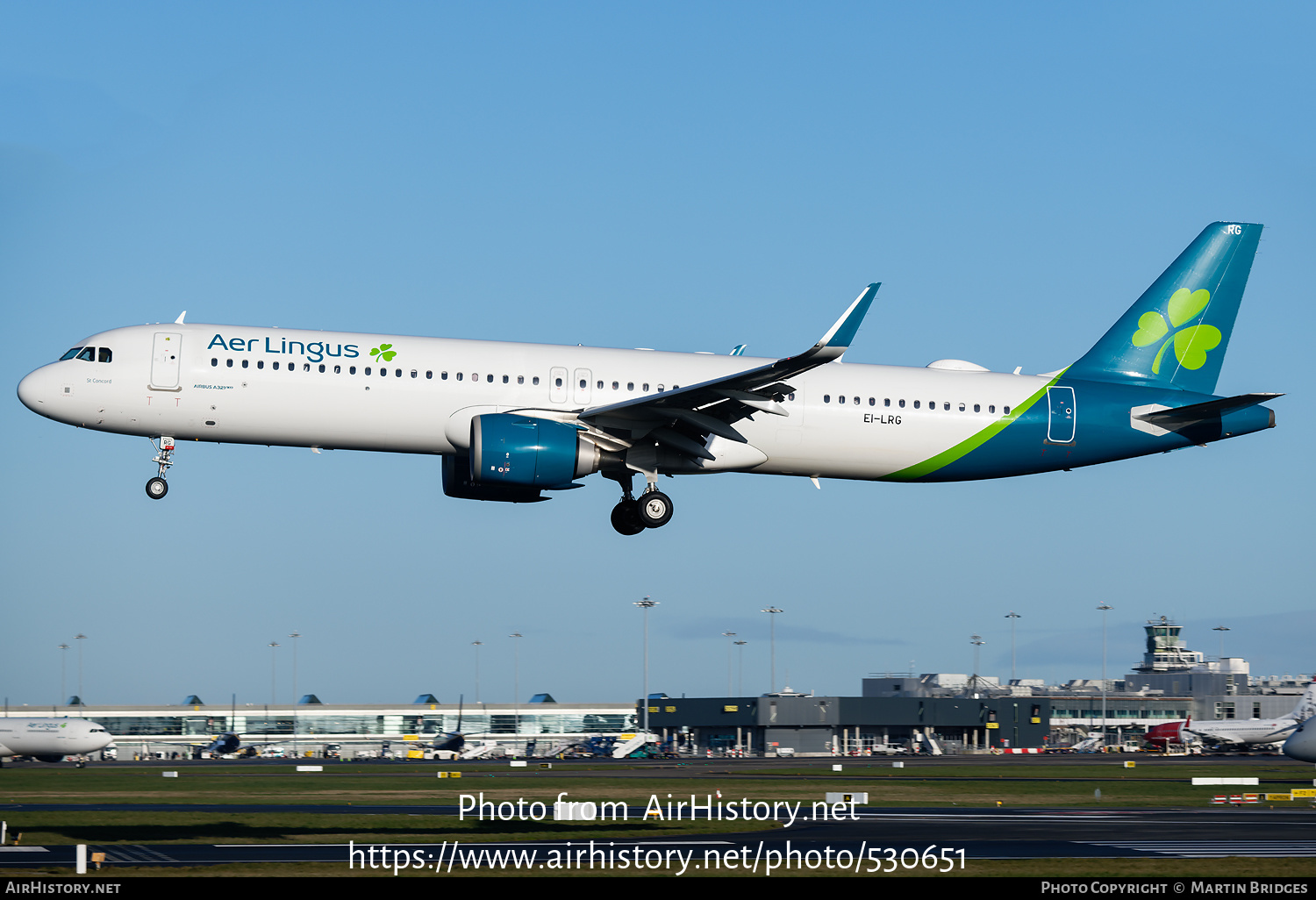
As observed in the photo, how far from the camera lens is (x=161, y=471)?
36219 millimetres

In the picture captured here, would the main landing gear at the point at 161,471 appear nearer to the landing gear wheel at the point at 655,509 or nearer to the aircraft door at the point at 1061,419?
the landing gear wheel at the point at 655,509

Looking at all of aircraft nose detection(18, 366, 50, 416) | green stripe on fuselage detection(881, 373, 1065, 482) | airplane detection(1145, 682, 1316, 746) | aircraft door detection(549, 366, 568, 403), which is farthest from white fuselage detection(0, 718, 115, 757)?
airplane detection(1145, 682, 1316, 746)

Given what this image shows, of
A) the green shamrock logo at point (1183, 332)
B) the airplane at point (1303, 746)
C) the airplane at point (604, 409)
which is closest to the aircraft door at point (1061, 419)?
the airplane at point (604, 409)

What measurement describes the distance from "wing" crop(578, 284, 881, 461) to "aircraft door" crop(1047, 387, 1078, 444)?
827 cm

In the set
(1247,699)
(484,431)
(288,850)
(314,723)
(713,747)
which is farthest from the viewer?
(314,723)

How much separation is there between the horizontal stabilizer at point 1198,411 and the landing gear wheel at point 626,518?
15.0 meters

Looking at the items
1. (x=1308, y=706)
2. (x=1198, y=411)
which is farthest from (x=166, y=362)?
(x=1308, y=706)

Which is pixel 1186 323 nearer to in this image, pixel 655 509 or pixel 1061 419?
pixel 1061 419

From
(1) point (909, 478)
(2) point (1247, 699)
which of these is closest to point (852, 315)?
(1) point (909, 478)

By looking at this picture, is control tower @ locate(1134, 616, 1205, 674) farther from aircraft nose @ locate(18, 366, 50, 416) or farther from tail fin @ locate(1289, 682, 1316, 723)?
aircraft nose @ locate(18, 366, 50, 416)

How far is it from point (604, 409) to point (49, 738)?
45763 millimetres
